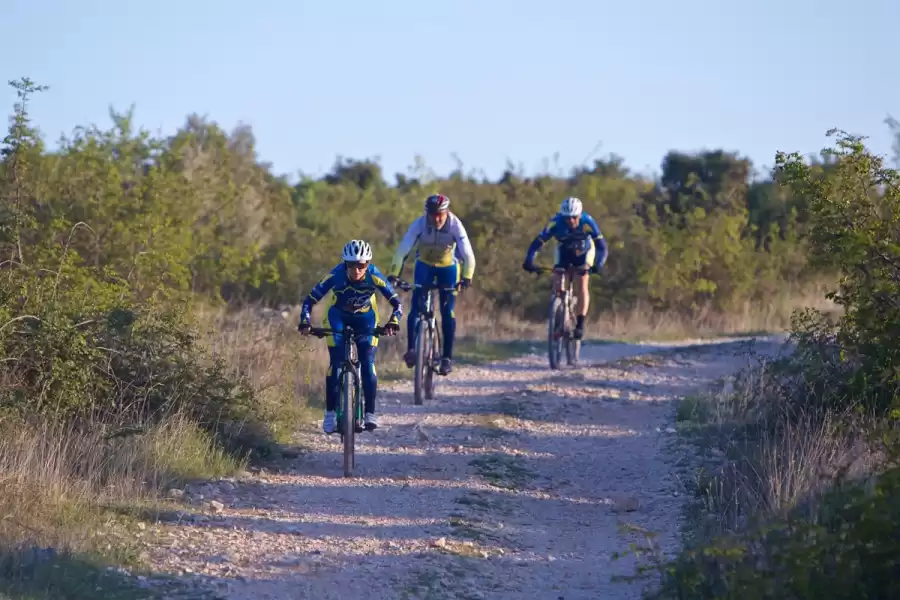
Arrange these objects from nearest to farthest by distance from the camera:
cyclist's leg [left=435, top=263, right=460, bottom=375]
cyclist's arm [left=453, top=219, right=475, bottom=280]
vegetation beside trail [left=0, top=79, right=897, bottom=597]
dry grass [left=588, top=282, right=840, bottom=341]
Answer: vegetation beside trail [left=0, top=79, right=897, bottom=597] → cyclist's arm [left=453, top=219, right=475, bottom=280] → cyclist's leg [left=435, top=263, right=460, bottom=375] → dry grass [left=588, top=282, right=840, bottom=341]

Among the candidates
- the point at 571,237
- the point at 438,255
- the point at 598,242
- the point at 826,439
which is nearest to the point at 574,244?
the point at 571,237

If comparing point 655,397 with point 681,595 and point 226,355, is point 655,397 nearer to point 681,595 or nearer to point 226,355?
point 226,355

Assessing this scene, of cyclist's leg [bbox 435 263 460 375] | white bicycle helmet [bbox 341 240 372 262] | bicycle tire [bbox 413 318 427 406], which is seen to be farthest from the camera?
cyclist's leg [bbox 435 263 460 375]

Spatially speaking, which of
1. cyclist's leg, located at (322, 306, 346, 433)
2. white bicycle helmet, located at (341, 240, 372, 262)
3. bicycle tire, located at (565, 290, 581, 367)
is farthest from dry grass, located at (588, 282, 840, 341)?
white bicycle helmet, located at (341, 240, 372, 262)

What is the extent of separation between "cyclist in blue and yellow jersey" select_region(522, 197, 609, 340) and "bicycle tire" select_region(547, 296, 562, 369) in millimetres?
204

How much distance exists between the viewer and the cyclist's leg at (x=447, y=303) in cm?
1302

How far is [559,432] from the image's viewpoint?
1190 cm

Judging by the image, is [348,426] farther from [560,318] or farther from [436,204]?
[560,318]

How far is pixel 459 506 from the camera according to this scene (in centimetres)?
888

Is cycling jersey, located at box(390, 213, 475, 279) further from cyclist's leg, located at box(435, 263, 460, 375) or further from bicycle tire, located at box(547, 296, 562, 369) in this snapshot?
bicycle tire, located at box(547, 296, 562, 369)

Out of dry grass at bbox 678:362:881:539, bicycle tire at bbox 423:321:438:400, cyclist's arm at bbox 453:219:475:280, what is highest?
cyclist's arm at bbox 453:219:475:280

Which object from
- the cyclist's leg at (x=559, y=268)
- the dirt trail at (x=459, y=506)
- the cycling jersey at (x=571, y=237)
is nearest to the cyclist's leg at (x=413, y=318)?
the dirt trail at (x=459, y=506)

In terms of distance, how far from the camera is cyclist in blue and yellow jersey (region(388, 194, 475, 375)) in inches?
498

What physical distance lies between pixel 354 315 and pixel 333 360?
A: 408 mm
